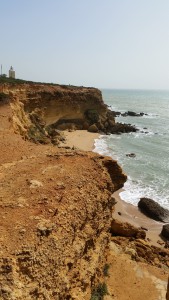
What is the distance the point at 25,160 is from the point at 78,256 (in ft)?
16.4

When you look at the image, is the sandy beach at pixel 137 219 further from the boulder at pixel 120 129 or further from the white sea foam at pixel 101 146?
the boulder at pixel 120 129

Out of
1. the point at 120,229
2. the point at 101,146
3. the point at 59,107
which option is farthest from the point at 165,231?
the point at 59,107

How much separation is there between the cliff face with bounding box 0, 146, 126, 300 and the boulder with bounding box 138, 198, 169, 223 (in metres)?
11.8

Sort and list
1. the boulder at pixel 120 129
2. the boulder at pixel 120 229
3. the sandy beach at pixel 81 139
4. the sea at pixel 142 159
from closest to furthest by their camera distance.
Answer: the boulder at pixel 120 229 → the sea at pixel 142 159 → the sandy beach at pixel 81 139 → the boulder at pixel 120 129

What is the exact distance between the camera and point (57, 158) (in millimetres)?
13875

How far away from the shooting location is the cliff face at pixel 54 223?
8.18 meters

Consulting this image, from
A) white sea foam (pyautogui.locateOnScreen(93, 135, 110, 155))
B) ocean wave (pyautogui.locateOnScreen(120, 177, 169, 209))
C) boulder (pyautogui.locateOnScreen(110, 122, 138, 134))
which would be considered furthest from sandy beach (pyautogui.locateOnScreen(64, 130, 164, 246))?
boulder (pyautogui.locateOnScreen(110, 122, 138, 134))

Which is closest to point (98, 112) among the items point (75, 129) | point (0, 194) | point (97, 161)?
point (75, 129)

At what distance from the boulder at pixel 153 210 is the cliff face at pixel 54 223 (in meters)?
11.8

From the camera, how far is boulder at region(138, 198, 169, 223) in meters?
25.6

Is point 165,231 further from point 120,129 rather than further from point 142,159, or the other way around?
point 120,129

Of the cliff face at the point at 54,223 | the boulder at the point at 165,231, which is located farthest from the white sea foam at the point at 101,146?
the cliff face at the point at 54,223

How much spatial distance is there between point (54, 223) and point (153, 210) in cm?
1774

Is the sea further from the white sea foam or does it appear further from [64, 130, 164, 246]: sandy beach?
[64, 130, 164, 246]: sandy beach
